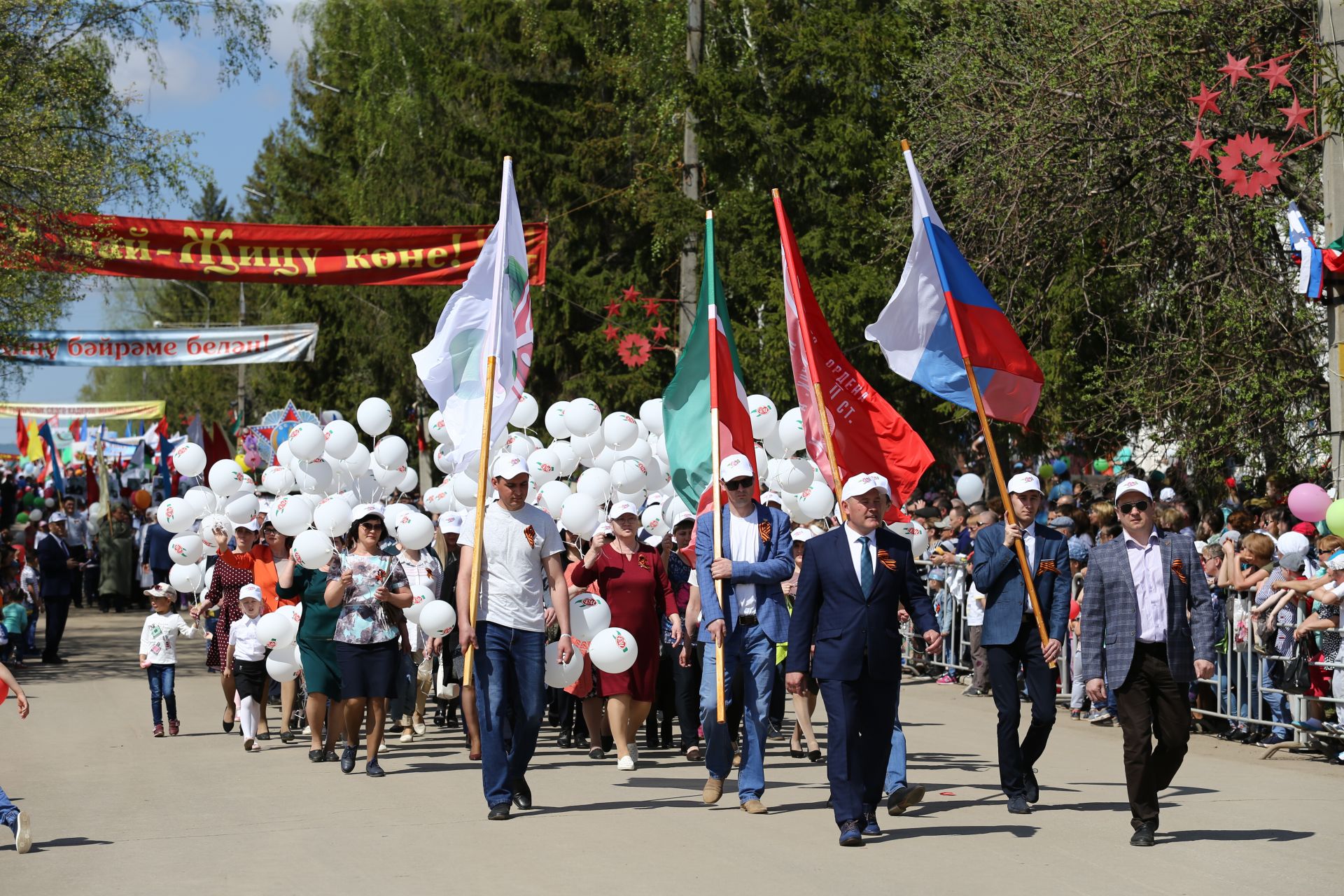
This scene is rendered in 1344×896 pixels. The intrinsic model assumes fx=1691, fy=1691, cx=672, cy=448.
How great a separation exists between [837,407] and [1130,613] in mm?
3162

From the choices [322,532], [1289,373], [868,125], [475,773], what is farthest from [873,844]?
[868,125]

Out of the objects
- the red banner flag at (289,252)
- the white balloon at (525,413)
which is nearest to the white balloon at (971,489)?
the red banner flag at (289,252)

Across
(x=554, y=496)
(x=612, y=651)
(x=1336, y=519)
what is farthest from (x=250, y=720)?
(x=1336, y=519)

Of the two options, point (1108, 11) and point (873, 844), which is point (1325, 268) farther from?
point (873, 844)

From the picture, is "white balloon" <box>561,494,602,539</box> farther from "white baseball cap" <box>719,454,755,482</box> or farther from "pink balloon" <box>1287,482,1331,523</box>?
"pink balloon" <box>1287,482,1331,523</box>

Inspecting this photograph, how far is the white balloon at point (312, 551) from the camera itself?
11.5 metres

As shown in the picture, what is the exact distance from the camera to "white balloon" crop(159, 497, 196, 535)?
15.5m

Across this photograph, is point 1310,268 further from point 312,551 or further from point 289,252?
point 289,252

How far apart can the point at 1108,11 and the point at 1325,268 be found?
3.81 m

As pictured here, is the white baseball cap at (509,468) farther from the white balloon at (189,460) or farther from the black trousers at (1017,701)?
the white balloon at (189,460)

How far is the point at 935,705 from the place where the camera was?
1589 cm

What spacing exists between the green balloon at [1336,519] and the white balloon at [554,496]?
18.8 feet

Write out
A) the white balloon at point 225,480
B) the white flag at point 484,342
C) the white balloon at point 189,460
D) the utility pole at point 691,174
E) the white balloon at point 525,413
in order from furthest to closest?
the utility pole at point 691,174 → the white balloon at point 189,460 → the white balloon at point 225,480 → the white balloon at point 525,413 → the white flag at point 484,342

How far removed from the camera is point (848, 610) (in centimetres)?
853
